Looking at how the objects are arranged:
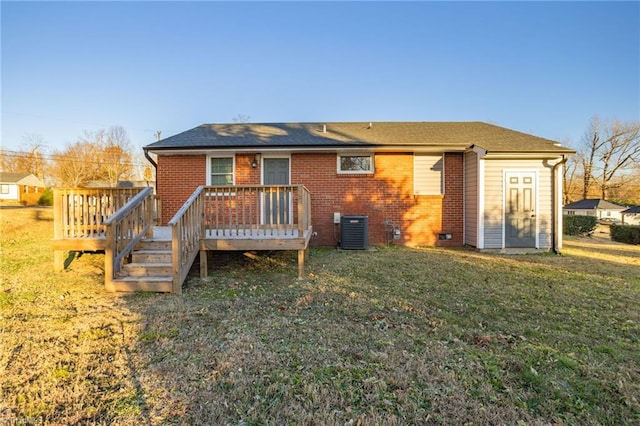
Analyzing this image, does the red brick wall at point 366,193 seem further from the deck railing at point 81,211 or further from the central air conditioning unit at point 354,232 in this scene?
the deck railing at point 81,211

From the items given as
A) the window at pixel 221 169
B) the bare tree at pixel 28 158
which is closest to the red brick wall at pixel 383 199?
the window at pixel 221 169

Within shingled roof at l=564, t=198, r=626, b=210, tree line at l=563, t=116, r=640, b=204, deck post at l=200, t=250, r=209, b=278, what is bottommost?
deck post at l=200, t=250, r=209, b=278

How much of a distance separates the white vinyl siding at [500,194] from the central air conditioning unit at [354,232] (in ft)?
11.7

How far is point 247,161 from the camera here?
9.40 metres

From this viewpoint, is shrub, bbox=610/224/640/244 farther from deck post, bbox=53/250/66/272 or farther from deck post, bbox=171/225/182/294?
deck post, bbox=53/250/66/272

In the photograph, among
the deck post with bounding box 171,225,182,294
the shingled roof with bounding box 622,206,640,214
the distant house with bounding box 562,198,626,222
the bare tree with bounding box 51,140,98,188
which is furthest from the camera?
the bare tree with bounding box 51,140,98,188

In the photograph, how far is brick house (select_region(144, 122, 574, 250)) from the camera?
8.91 meters

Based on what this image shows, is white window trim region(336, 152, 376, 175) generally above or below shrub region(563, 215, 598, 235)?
above

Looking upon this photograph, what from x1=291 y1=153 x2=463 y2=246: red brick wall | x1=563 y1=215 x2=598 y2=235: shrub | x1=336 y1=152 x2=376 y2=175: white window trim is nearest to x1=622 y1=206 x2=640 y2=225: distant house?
x1=563 y1=215 x2=598 y2=235: shrub

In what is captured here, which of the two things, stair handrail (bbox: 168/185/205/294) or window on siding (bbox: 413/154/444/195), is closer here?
stair handrail (bbox: 168/185/205/294)

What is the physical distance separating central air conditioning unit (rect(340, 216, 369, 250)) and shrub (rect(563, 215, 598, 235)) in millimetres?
14454

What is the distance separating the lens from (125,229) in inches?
205

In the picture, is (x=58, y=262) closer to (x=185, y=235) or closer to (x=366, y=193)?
(x=185, y=235)

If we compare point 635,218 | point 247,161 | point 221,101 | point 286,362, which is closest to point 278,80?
point 221,101
